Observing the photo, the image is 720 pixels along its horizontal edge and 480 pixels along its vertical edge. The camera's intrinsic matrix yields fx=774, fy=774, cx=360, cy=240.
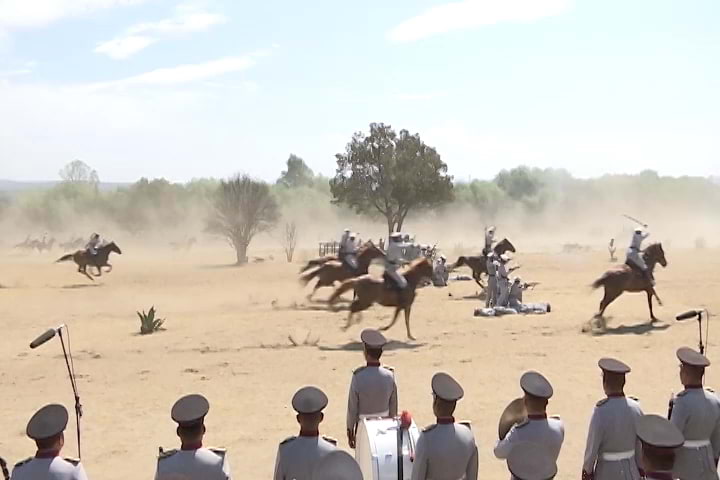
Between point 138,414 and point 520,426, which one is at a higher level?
point 520,426

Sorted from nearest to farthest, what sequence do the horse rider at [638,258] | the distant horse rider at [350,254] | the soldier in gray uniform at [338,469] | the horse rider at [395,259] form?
the soldier in gray uniform at [338,469] < the horse rider at [395,259] < the horse rider at [638,258] < the distant horse rider at [350,254]

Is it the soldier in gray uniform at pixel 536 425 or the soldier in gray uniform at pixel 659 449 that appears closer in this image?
the soldier in gray uniform at pixel 659 449

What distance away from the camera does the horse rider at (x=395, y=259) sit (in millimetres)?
17312

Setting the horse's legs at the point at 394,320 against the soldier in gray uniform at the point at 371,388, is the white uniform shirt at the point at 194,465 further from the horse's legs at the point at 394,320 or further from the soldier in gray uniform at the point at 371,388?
the horse's legs at the point at 394,320

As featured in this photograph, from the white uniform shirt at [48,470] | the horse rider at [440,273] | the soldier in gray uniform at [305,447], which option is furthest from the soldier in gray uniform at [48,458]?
the horse rider at [440,273]

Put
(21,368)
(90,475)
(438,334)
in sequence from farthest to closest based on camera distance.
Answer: (438,334)
(21,368)
(90,475)

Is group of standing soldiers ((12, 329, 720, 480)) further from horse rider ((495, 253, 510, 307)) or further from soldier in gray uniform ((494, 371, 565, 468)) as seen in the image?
horse rider ((495, 253, 510, 307))

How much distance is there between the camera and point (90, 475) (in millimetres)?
9000

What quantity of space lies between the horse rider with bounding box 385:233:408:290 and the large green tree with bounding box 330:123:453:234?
33.1m

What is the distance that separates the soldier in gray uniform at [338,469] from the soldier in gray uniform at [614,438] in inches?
89.5

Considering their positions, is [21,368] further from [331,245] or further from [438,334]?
[331,245]

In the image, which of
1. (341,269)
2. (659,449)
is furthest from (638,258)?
(659,449)

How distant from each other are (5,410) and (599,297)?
18420mm

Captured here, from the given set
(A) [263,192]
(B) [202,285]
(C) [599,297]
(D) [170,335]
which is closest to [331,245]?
(A) [263,192]
